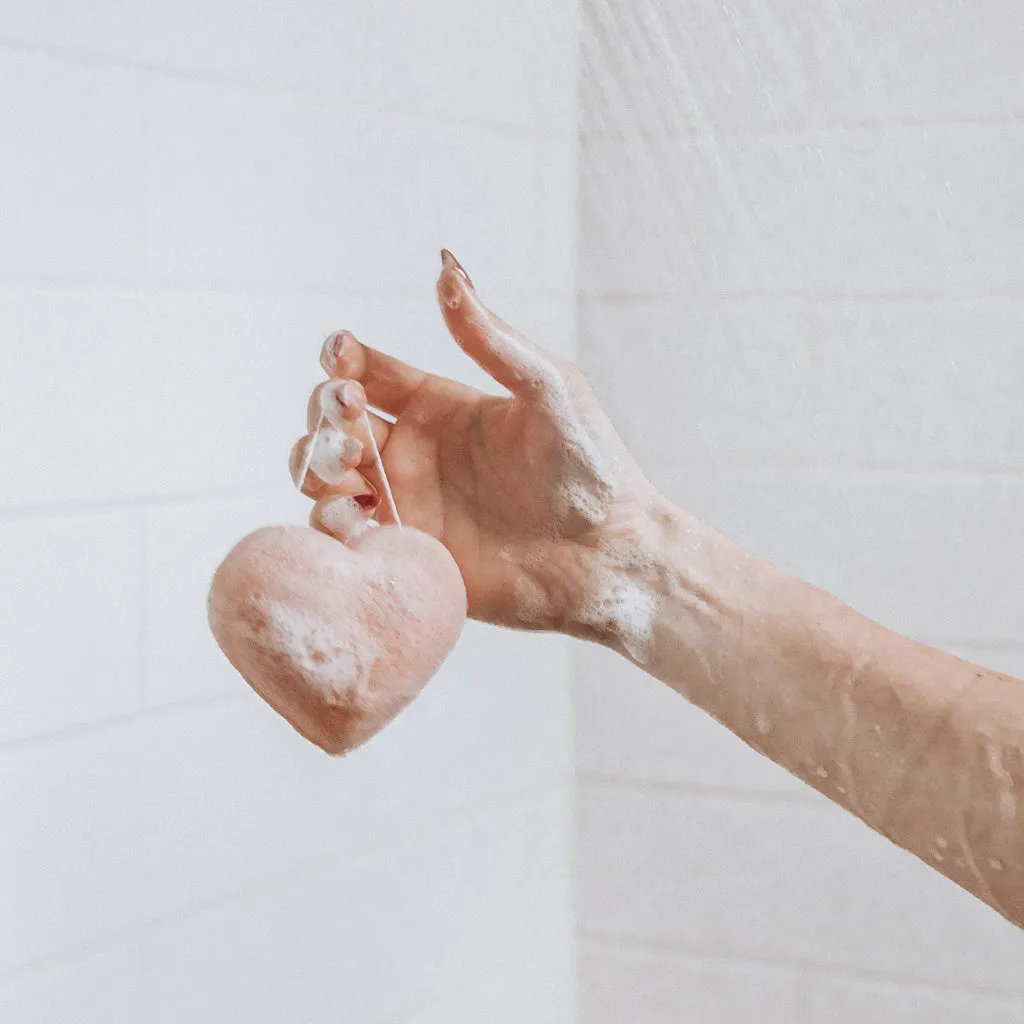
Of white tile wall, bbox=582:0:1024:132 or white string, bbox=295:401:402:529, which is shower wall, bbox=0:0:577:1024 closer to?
white tile wall, bbox=582:0:1024:132

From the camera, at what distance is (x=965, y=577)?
1282mm

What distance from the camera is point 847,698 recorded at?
0.73 metres

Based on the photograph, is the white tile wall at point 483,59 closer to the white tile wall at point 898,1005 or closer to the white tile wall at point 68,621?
the white tile wall at point 68,621

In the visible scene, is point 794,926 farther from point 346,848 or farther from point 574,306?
point 574,306

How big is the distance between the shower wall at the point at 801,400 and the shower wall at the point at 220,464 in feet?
0.32

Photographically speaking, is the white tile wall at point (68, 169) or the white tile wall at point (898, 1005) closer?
the white tile wall at point (68, 169)

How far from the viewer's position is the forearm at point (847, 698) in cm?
69

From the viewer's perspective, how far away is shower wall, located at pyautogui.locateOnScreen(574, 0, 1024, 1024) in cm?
126

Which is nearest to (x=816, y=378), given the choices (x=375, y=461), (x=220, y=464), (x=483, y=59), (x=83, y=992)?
(x=483, y=59)

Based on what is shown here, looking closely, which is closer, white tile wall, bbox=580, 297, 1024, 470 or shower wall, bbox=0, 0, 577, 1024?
shower wall, bbox=0, 0, 577, 1024

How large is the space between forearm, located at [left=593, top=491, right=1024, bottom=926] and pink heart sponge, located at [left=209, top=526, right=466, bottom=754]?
0.17 m

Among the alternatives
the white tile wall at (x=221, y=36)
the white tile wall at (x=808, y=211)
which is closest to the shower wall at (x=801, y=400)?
the white tile wall at (x=808, y=211)

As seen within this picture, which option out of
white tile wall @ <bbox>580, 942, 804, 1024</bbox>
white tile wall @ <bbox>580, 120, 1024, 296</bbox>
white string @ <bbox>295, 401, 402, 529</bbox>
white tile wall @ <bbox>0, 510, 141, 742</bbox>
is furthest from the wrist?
white tile wall @ <bbox>580, 942, 804, 1024</bbox>

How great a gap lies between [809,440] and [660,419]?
0.47 ft
